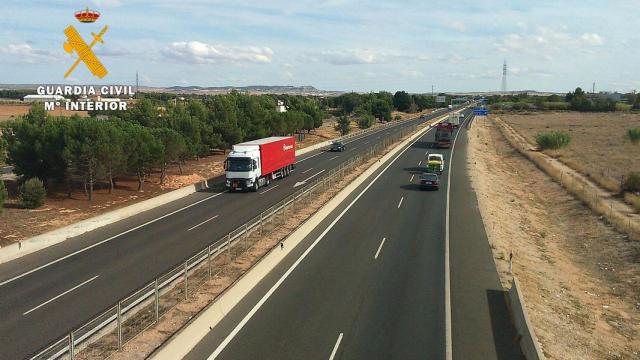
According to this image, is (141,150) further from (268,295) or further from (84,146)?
(268,295)

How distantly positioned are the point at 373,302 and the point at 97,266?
12098 mm

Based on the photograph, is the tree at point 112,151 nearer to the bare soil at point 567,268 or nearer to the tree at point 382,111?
the bare soil at point 567,268

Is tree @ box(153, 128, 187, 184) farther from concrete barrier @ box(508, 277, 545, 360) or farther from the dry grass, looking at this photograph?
the dry grass

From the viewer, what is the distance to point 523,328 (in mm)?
14117

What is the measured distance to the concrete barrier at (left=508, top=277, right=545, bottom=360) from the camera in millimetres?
12609

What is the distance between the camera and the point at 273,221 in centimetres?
2770

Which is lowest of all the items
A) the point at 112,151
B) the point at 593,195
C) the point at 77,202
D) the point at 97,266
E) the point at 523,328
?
the point at 77,202

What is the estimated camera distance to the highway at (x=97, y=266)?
51.0ft

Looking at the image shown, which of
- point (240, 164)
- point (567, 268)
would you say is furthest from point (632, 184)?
point (240, 164)

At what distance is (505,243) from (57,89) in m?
66.0

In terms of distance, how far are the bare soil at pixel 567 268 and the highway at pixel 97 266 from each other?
1409cm

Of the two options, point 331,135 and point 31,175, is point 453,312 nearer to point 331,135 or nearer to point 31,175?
point 31,175

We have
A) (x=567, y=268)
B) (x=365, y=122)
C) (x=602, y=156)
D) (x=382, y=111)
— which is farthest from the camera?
(x=382, y=111)

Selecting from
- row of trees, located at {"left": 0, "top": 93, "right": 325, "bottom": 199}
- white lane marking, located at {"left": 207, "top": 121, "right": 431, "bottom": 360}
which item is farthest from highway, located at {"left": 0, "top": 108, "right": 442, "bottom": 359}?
row of trees, located at {"left": 0, "top": 93, "right": 325, "bottom": 199}
